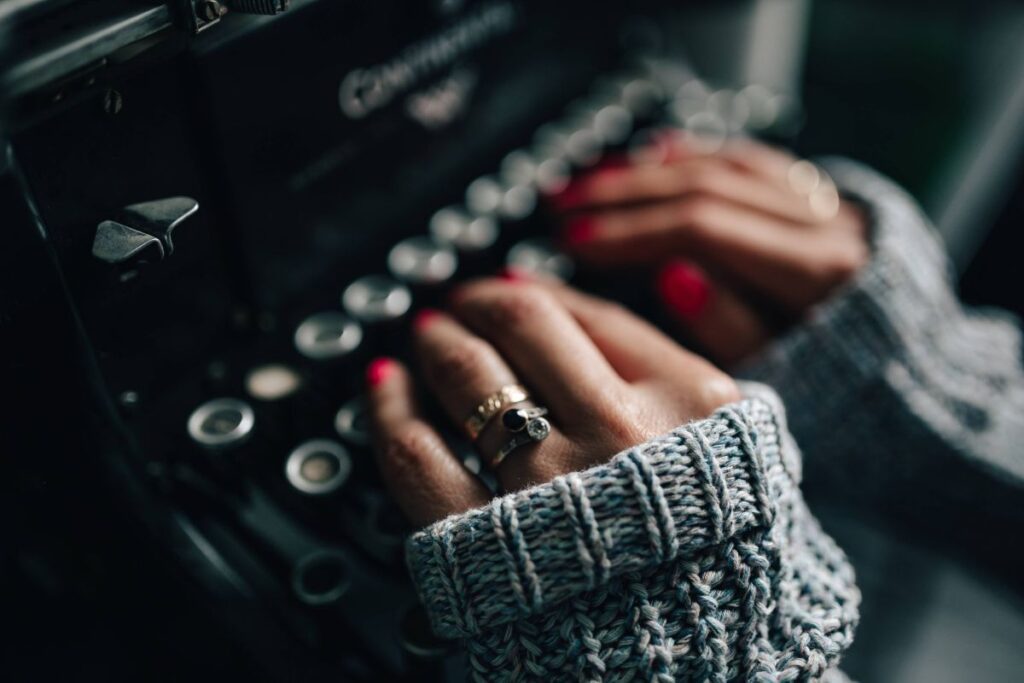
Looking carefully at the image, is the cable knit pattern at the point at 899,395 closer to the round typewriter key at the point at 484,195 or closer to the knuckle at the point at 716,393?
the knuckle at the point at 716,393

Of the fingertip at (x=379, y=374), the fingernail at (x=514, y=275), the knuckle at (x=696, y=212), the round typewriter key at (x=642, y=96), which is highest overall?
the round typewriter key at (x=642, y=96)

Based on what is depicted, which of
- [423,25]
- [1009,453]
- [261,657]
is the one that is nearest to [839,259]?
[1009,453]

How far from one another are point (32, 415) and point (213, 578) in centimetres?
26

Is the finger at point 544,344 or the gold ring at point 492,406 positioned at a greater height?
the finger at point 544,344

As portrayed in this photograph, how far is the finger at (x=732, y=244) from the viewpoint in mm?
987

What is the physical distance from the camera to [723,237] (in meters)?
1.03

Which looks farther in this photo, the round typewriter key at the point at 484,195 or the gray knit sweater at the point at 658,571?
the round typewriter key at the point at 484,195

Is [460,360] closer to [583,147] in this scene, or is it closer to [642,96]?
[583,147]

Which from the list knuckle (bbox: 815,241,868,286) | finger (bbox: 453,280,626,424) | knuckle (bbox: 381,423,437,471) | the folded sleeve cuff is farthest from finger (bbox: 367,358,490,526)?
knuckle (bbox: 815,241,868,286)

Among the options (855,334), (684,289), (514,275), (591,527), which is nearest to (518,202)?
(514,275)

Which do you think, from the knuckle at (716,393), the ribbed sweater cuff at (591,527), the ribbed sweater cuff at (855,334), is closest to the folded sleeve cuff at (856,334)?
the ribbed sweater cuff at (855,334)

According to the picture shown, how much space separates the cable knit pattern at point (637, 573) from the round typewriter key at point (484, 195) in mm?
558

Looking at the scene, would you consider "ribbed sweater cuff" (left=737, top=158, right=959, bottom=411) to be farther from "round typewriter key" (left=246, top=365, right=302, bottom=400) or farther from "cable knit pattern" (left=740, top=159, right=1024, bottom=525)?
"round typewriter key" (left=246, top=365, right=302, bottom=400)

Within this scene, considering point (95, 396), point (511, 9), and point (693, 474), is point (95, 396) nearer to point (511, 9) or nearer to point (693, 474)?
point (693, 474)
